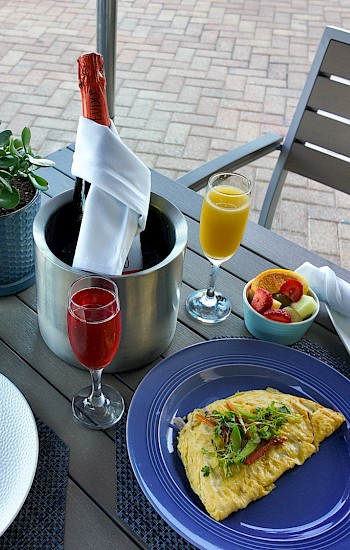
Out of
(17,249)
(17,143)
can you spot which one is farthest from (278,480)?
(17,143)

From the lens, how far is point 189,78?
134 inches

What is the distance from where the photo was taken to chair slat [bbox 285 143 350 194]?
1.55 meters

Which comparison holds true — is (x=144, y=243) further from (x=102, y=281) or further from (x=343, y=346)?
(x=343, y=346)

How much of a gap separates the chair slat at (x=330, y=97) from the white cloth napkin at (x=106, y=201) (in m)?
0.87

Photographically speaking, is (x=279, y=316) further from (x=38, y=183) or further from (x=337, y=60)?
(x=337, y=60)

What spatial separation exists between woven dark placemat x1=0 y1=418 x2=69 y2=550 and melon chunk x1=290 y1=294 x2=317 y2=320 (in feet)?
1.31

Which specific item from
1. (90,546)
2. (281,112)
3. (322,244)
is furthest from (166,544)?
(281,112)

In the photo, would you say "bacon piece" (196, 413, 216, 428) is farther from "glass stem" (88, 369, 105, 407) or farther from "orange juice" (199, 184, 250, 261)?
"orange juice" (199, 184, 250, 261)

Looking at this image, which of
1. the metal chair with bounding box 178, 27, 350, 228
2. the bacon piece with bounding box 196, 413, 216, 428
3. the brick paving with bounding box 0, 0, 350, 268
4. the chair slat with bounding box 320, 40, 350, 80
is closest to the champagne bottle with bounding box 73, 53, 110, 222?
the bacon piece with bounding box 196, 413, 216, 428

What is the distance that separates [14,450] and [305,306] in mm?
468

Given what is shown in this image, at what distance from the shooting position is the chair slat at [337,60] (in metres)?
1.44

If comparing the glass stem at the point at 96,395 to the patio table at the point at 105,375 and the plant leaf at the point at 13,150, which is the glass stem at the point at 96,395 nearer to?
the patio table at the point at 105,375

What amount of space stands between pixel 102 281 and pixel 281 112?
2.65m

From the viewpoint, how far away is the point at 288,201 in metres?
2.62
